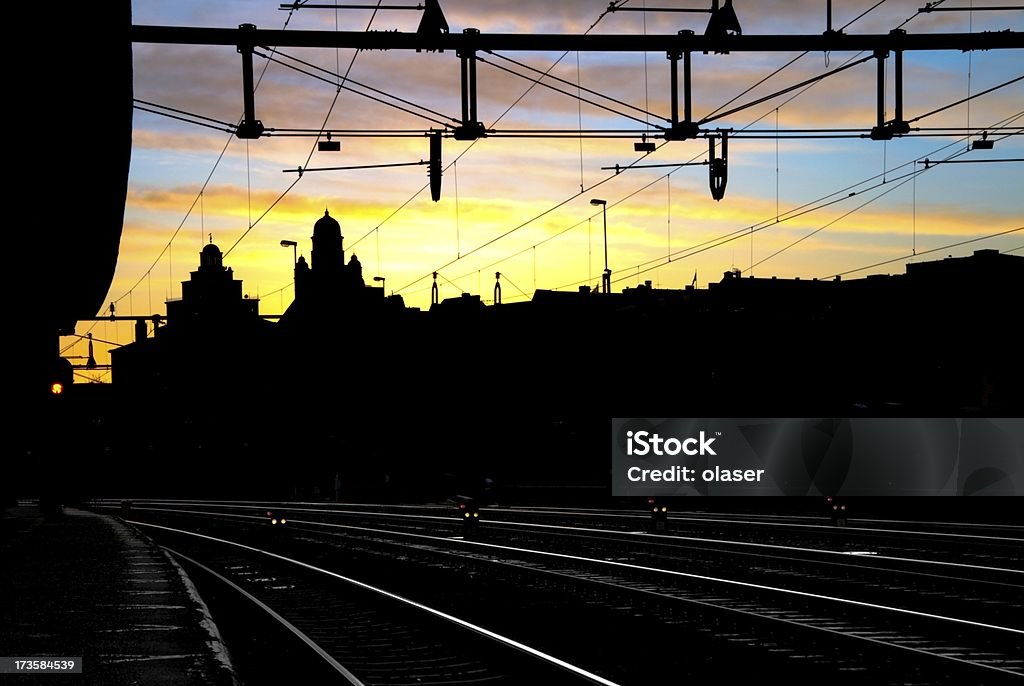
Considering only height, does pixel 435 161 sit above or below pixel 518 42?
below

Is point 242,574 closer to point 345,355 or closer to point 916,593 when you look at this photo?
point 916,593

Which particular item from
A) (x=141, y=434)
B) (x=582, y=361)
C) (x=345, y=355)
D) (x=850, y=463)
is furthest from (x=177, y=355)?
(x=850, y=463)

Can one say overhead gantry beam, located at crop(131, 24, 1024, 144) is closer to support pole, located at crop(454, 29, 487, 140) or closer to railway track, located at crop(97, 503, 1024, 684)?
support pole, located at crop(454, 29, 487, 140)

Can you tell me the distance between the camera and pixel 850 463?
54.1m

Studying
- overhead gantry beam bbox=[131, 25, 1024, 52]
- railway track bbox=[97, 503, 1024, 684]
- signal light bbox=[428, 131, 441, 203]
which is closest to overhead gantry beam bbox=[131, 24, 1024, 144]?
overhead gantry beam bbox=[131, 25, 1024, 52]

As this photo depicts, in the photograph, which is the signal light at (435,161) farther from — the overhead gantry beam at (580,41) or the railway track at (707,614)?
the railway track at (707,614)

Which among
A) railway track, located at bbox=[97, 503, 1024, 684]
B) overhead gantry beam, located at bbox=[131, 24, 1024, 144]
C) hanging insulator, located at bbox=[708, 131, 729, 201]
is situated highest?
overhead gantry beam, located at bbox=[131, 24, 1024, 144]

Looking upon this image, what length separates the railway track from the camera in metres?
14.8

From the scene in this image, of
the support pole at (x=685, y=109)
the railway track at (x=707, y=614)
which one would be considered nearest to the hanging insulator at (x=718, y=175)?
the support pole at (x=685, y=109)

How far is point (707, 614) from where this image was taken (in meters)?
20.1

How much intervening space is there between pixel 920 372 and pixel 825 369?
7753mm

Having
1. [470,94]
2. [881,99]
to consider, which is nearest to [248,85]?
[470,94]

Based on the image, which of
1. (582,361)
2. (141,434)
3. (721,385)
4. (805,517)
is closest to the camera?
(805,517)

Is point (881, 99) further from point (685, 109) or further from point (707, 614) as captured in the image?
point (707, 614)
